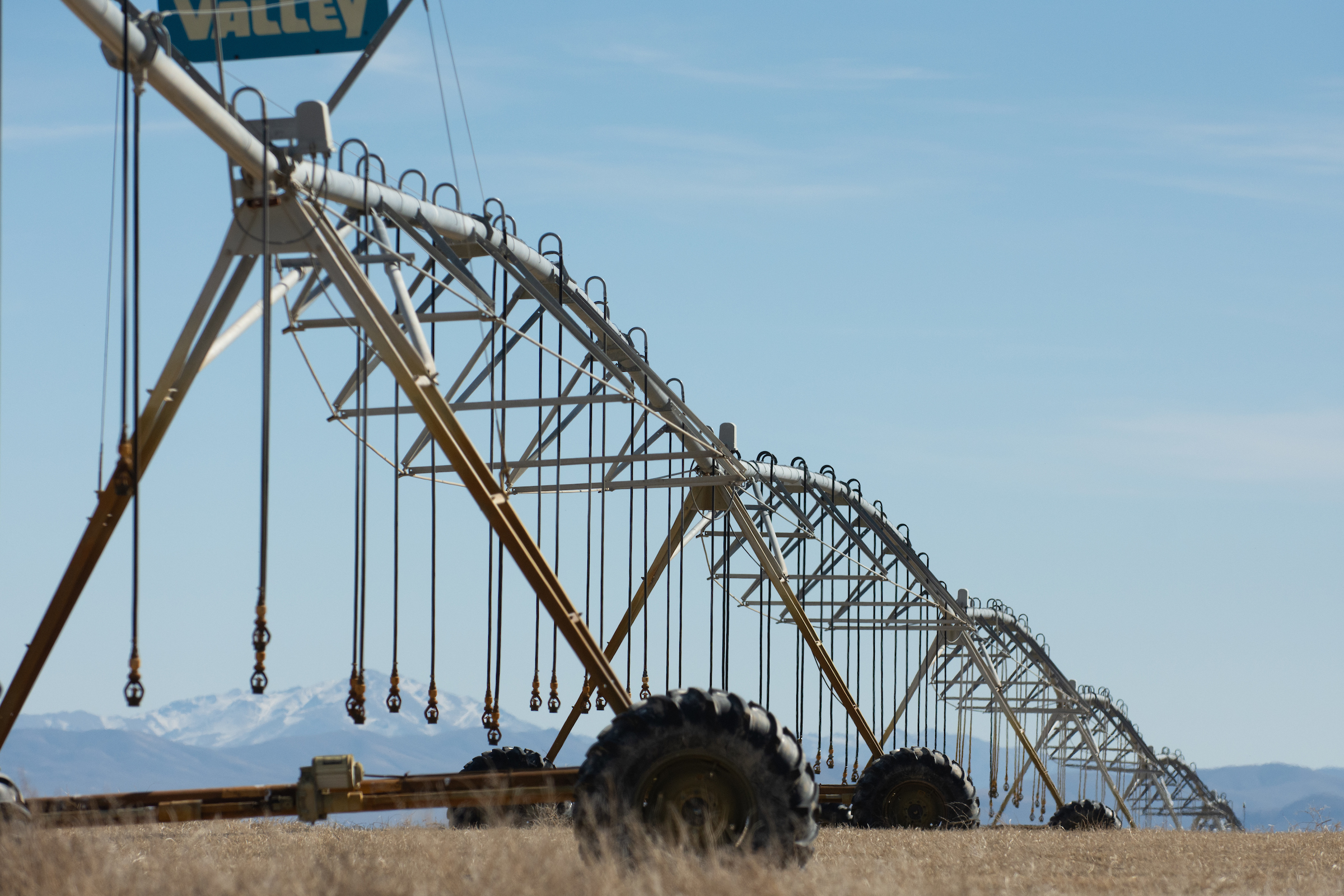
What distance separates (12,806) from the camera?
12.1 meters

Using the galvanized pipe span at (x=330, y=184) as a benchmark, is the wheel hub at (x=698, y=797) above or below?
below

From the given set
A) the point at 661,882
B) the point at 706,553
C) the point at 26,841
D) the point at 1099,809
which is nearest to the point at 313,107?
the point at 26,841

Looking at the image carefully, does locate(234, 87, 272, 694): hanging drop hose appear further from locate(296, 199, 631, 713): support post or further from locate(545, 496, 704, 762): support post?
locate(545, 496, 704, 762): support post

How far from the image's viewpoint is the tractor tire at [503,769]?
20656 millimetres

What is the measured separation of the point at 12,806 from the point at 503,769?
12.1 m

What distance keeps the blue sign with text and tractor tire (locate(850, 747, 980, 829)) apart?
14025 millimetres

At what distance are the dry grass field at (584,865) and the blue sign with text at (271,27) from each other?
308 inches

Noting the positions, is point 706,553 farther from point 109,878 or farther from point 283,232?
point 109,878

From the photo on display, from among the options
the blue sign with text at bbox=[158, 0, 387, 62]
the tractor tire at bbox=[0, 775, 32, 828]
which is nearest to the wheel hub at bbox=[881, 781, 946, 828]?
the blue sign with text at bbox=[158, 0, 387, 62]

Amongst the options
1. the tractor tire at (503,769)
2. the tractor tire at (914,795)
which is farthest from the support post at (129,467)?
the tractor tire at (914,795)

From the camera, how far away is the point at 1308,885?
1323cm

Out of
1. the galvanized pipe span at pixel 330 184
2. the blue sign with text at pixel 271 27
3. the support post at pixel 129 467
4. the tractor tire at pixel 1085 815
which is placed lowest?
the tractor tire at pixel 1085 815

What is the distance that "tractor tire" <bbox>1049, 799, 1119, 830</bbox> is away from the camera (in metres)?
31.7

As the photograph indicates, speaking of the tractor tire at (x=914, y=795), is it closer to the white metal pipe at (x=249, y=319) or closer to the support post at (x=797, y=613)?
the support post at (x=797, y=613)
